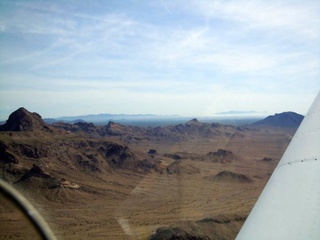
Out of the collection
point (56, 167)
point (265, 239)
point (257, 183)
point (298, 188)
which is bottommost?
point (257, 183)

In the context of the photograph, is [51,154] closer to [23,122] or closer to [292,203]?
[23,122]

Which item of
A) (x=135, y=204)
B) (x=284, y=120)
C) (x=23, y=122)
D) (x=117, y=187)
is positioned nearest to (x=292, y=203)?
(x=135, y=204)

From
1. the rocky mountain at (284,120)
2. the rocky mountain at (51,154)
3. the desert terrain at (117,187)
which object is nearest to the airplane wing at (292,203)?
the desert terrain at (117,187)

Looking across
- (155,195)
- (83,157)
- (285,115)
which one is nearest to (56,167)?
(83,157)

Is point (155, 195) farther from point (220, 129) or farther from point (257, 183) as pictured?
point (220, 129)

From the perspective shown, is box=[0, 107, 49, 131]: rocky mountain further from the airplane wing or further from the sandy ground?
the airplane wing

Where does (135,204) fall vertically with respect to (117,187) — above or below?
below
